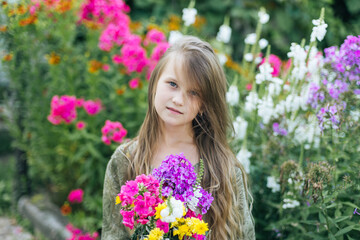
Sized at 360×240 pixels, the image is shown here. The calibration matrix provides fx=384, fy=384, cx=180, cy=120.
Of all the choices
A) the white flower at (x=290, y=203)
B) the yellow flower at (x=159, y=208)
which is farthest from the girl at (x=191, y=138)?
the yellow flower at (x=159, y=208)

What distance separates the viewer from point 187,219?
1051 mm

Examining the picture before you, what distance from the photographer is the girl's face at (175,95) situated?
4.68 ft

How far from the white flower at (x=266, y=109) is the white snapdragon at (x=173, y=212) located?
3.65 feet

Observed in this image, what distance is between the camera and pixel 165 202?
41.0 inches

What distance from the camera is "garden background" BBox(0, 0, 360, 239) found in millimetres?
1752

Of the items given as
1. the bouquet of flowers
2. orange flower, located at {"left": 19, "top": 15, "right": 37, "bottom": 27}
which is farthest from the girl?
orange flower, located at {"left": 19, "top": 15, "right": 37, "bottom": 27}

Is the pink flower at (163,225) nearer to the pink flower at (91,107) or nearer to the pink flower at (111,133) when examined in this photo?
the pink flower at (111,133)

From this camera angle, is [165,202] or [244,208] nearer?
[165,202]

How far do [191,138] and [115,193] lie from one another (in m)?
0.40

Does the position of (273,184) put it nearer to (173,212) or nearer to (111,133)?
(111,133)

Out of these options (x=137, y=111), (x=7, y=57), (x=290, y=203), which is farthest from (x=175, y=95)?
(x=7, y=57)

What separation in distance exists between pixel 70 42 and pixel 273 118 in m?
1.69

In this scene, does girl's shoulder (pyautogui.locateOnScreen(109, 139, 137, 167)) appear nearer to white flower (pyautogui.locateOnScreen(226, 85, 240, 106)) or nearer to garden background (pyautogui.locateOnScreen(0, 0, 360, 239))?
garden background (pyautogui.locateOnScreen(0, 0, 360, 239))

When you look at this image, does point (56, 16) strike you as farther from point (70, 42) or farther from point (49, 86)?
point (49, 86)
